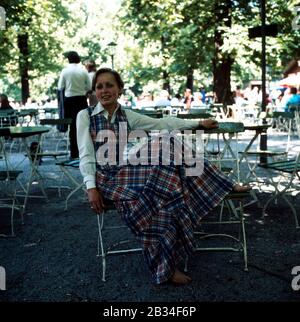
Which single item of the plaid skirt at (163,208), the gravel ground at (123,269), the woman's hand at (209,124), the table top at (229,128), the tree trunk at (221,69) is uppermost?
the tree trunk at (221,69)

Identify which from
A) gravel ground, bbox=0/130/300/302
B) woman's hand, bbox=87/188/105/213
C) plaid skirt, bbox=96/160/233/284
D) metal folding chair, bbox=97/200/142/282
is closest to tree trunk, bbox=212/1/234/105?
gravel ground, bbox=0/130/300/302

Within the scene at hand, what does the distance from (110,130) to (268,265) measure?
162 cm

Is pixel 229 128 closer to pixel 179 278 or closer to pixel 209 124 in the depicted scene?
pixel 209 124

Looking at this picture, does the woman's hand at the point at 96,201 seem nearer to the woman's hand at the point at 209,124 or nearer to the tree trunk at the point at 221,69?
the woman's hand at the point at 209,124

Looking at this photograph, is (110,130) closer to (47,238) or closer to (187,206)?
(187,206)

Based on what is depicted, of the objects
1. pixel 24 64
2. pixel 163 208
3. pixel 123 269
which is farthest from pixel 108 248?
pixel 24 64

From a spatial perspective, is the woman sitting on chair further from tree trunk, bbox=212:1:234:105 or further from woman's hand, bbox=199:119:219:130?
tree trunk, bbox=212:1:234:105

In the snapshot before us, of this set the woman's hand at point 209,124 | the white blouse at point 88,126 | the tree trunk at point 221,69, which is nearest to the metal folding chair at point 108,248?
the white blouse at point 88,126

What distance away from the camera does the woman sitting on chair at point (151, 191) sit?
3201mm

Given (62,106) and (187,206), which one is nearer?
(187,206)

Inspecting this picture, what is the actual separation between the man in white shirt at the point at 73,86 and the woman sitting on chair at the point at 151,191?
531 centimetres

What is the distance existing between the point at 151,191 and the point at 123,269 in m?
0.81
